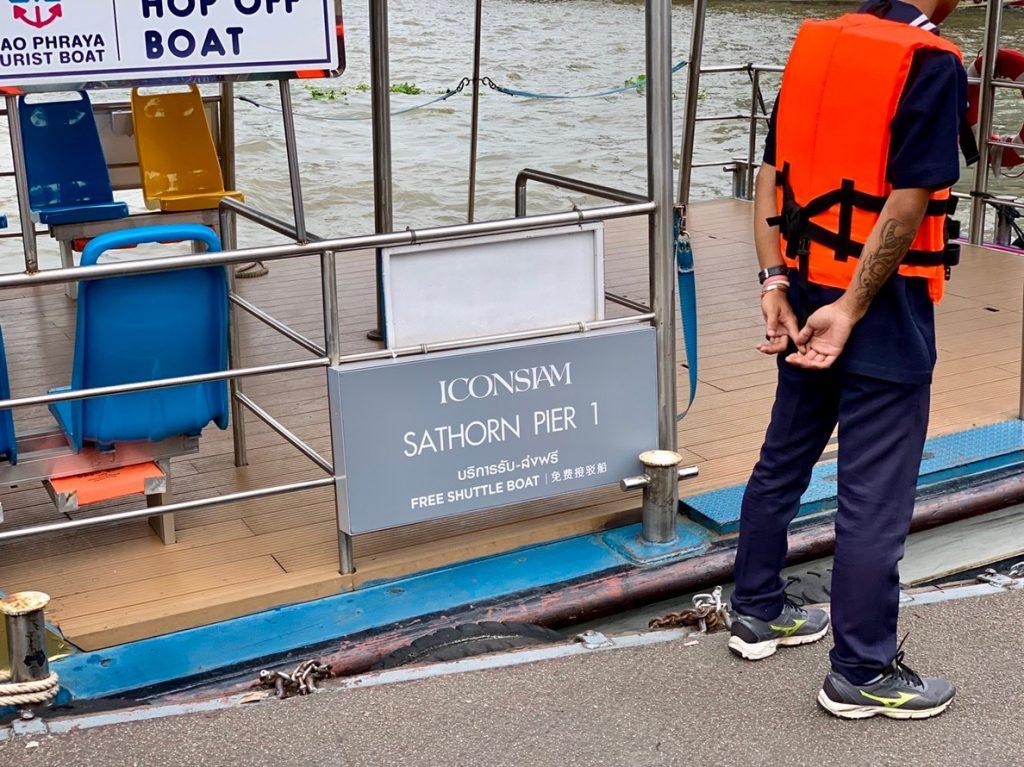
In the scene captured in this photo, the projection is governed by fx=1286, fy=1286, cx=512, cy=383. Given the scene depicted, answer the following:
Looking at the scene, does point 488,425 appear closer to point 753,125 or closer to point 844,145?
point 844,145

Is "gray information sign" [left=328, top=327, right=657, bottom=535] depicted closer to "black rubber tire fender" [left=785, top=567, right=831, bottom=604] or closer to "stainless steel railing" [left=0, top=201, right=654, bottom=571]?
"stainless steel railing" [left=0, top=201, right=654, bottom=571]

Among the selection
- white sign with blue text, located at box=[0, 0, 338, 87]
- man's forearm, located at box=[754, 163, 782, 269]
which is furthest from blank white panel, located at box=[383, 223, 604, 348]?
man's forearm, located at box=[754, 163, 782, 269]

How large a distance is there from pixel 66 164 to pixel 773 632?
4162 mm

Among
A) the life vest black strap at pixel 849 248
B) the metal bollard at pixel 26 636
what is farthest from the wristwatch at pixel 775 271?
the metal bollard at pixel 26 636

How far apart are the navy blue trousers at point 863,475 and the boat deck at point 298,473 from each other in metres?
0.98

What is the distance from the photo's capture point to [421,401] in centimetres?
305

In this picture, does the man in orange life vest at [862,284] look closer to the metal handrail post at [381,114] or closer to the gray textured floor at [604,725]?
the gray textured floor at [604,725]

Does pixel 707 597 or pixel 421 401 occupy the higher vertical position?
pixel 421 401

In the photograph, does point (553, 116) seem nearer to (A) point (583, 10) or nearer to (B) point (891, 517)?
(A) point (583, 10)

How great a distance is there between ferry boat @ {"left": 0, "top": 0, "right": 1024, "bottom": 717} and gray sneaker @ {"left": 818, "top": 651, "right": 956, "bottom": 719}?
2.54 ft

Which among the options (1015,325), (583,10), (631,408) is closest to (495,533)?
(631,408)

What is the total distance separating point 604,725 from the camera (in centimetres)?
248

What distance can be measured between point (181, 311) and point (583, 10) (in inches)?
632

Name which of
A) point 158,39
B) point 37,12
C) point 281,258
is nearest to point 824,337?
point 281,258
